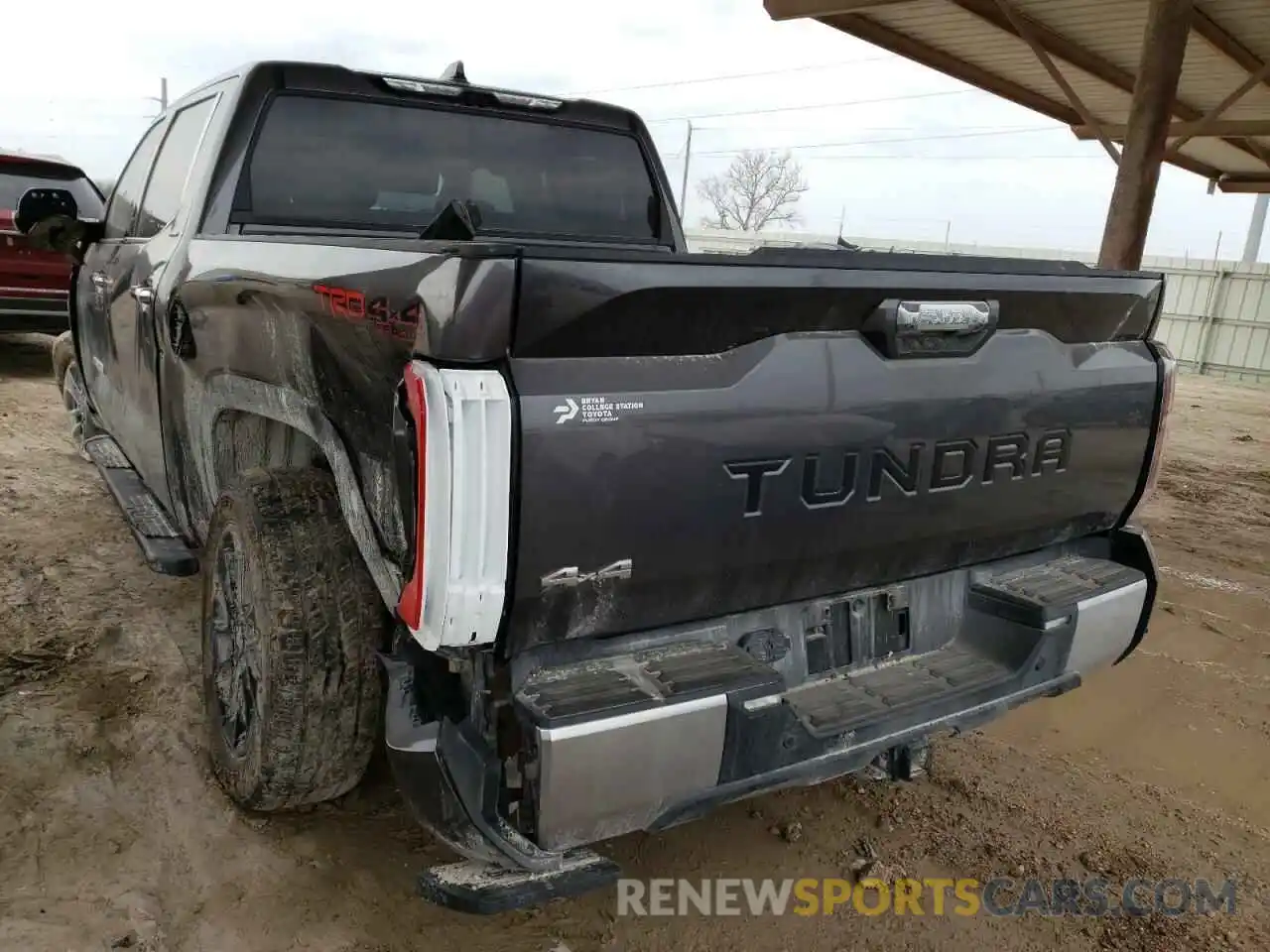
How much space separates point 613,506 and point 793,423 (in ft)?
1.46

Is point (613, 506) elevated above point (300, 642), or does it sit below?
above

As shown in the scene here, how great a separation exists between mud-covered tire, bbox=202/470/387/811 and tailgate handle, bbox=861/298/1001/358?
52.4 inches

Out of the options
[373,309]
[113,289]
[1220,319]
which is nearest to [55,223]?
[113,289]

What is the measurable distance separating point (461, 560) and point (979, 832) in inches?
76.9

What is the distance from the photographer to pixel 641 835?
8.99ft

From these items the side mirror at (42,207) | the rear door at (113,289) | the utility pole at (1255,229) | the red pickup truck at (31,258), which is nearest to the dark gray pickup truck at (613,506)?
the rear door at (113,289)

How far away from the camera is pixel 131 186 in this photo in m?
4.21

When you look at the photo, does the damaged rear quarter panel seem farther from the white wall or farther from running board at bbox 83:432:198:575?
the white wall

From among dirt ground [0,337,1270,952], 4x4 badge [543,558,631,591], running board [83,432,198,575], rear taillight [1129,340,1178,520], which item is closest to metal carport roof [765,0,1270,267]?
dirt ground [0,337,1270,952]

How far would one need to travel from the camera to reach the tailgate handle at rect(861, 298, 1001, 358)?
6.96 ft

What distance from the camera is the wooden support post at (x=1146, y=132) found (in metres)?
7.20

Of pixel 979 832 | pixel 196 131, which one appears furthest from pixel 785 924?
pixel 196 131

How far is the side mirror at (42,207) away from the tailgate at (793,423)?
342cm

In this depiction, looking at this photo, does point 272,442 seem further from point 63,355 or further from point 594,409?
point 63,355
